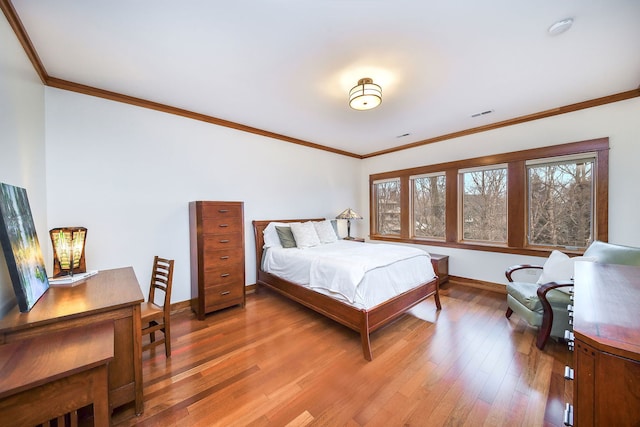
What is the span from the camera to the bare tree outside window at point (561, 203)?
3100 mm

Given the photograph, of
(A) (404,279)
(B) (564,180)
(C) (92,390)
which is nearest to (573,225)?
(B) (564,180)

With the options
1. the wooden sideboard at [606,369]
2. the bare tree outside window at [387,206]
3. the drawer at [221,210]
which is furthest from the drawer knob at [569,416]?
the bare tree outside window at [387,206]

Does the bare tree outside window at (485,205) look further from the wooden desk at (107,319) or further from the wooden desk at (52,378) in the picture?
the wooden desk at (52,378)

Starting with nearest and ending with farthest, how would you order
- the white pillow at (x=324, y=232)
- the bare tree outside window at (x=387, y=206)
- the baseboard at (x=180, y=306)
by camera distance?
1. the baseboard at (x=180, y=306)
2. the white pillow at (x=324, y=232)
3. the bare tree outside window at (x=387, y=206)

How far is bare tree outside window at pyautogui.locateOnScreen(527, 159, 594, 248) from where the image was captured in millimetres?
3100

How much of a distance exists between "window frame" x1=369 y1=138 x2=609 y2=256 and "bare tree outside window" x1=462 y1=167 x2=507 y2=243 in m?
0.12

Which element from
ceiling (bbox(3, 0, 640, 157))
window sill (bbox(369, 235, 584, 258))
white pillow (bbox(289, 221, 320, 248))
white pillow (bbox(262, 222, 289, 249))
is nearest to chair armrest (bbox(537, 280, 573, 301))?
window sill (bbox(369, 235, 584, 258))

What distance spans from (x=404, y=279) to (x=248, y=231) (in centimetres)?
239

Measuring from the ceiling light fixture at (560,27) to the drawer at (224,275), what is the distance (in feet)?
12.1

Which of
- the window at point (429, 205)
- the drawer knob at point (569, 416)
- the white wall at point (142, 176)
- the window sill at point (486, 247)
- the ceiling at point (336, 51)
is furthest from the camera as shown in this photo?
the window at point (429, 205)

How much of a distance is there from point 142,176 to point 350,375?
10.1 feet

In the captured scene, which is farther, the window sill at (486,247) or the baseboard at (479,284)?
the baseboard at (479,284)

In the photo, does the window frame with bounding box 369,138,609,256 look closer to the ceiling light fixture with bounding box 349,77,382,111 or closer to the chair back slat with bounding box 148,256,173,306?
the ceiling light fixture with bounding box 349,77,382,111

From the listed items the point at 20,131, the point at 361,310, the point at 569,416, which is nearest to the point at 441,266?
the point at 361,310
